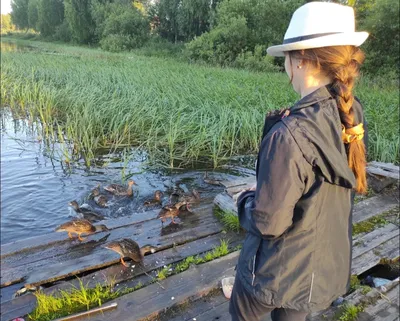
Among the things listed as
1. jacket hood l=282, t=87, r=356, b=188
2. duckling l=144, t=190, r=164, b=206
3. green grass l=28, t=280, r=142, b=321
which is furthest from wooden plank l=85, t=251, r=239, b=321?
duckling l=144, t=190, r=164, b=206

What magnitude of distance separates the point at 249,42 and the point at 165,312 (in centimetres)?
2445

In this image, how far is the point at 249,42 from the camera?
24.9 m

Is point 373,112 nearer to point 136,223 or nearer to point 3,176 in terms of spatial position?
point 136,223

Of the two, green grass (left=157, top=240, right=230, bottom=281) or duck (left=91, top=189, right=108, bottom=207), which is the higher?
green grass (left=157, top=240, right=230, bottom=281)

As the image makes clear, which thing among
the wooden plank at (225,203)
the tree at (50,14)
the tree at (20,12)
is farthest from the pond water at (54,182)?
the tree at (20,12)

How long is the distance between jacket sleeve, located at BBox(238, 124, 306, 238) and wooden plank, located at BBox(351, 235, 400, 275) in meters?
2.27

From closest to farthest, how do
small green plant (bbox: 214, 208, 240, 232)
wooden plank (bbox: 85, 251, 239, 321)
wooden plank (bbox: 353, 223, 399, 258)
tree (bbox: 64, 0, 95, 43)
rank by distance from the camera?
wooden plank (bbox: 85, 251, 239, 321), wooden plank (bbox: 353, 223, 399, 258), small green plant (bbox: 214, 208, 240, 232), tree (bbox: 64, 0, 95, 43)

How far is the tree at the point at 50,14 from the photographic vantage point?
51416mm

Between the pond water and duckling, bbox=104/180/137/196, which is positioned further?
duckling, bbox=104/180/137/196

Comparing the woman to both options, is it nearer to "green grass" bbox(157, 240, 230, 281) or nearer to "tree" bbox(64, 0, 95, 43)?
"green grass" bbox(157, 240, 230, 281)

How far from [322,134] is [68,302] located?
2417 millimetres

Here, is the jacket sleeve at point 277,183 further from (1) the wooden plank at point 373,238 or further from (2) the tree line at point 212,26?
(2) the tree line at point 212,26

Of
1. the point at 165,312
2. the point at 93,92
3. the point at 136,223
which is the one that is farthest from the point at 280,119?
the point at 93,92

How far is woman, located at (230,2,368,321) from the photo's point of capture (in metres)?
1.42
